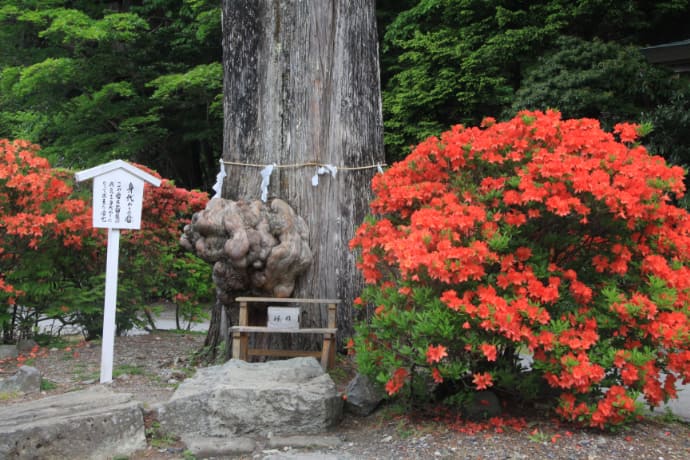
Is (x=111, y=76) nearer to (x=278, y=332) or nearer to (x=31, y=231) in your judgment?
(x=31, y=231)

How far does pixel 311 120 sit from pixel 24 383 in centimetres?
306

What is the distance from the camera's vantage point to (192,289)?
8531mm

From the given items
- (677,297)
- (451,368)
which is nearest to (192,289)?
(451,368)

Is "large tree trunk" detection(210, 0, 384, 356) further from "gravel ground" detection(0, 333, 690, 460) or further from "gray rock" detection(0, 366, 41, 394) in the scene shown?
"gray rock" detection(0, 366, 41, 394)

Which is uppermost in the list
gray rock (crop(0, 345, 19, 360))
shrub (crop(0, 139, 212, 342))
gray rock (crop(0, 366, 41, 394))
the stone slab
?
shrub (crop(0, 139, 212, 342))

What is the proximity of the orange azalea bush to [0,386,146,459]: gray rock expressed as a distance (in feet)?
4.78

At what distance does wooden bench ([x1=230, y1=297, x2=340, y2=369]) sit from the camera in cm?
514

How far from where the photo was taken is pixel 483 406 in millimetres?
4180

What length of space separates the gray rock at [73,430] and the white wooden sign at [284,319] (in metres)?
1.27

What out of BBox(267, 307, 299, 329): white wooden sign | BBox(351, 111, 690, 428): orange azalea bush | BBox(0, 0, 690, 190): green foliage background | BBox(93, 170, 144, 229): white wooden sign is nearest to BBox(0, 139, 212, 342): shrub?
BBox(93, 170, 144, 229): white wooden sign

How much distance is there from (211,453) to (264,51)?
3.24m

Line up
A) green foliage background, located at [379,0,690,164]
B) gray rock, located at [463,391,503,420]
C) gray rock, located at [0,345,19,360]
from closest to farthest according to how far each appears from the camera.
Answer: gray rock, located at [463,391,503,420], gray rock, located at [0,345,19,360], green foliage background, located at [379,0,690,164]

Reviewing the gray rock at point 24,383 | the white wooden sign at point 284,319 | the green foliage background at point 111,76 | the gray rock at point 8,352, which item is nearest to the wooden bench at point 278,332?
the white wooden sign at point 284,319

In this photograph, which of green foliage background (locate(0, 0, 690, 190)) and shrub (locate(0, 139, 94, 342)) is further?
green foliage background (locate(0, 0, 690, 190))
